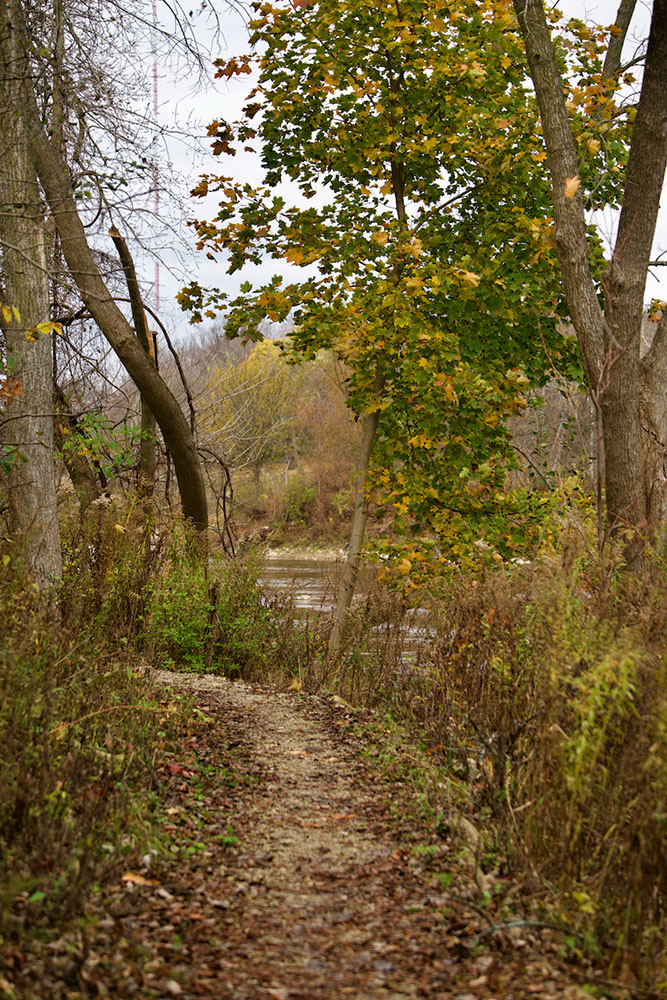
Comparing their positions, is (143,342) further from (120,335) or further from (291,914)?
(291,914)

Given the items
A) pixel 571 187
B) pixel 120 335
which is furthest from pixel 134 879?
pixel 120 335

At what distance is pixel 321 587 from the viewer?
10734 mm

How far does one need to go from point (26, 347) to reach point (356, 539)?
363 cm

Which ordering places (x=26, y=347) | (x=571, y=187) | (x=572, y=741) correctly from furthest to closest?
(x=26, y=347), (x=571, y=187), (x=572, y=741)

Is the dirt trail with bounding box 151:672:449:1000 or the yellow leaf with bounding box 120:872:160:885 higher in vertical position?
the yellow leaf with bounding box 120:872:160:885

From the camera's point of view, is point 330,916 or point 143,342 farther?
point 143,342

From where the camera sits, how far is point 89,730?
13.8 ft

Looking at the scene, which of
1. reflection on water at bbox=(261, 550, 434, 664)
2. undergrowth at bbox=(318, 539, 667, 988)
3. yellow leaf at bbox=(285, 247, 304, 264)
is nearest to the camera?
undergrowth at bbox=(318, 539, 667, 988)

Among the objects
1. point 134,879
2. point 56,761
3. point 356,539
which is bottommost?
point 134,879

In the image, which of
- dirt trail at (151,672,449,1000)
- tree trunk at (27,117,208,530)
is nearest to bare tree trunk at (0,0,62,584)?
tree trunk at (27,117,208,530)

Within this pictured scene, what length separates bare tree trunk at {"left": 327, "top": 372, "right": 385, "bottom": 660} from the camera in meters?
8.23

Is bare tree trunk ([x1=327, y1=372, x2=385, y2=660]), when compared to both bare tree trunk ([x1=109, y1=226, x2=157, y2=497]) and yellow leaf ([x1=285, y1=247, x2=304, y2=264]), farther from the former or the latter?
bare tree trunk ([x1=109, y1=226, x2=157, y2=497])

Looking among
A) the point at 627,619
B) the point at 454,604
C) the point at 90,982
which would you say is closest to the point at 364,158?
the point at 454,604

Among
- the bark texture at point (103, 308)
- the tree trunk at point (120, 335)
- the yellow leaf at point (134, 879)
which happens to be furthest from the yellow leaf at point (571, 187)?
the yellow leaf at point (134, 879)
